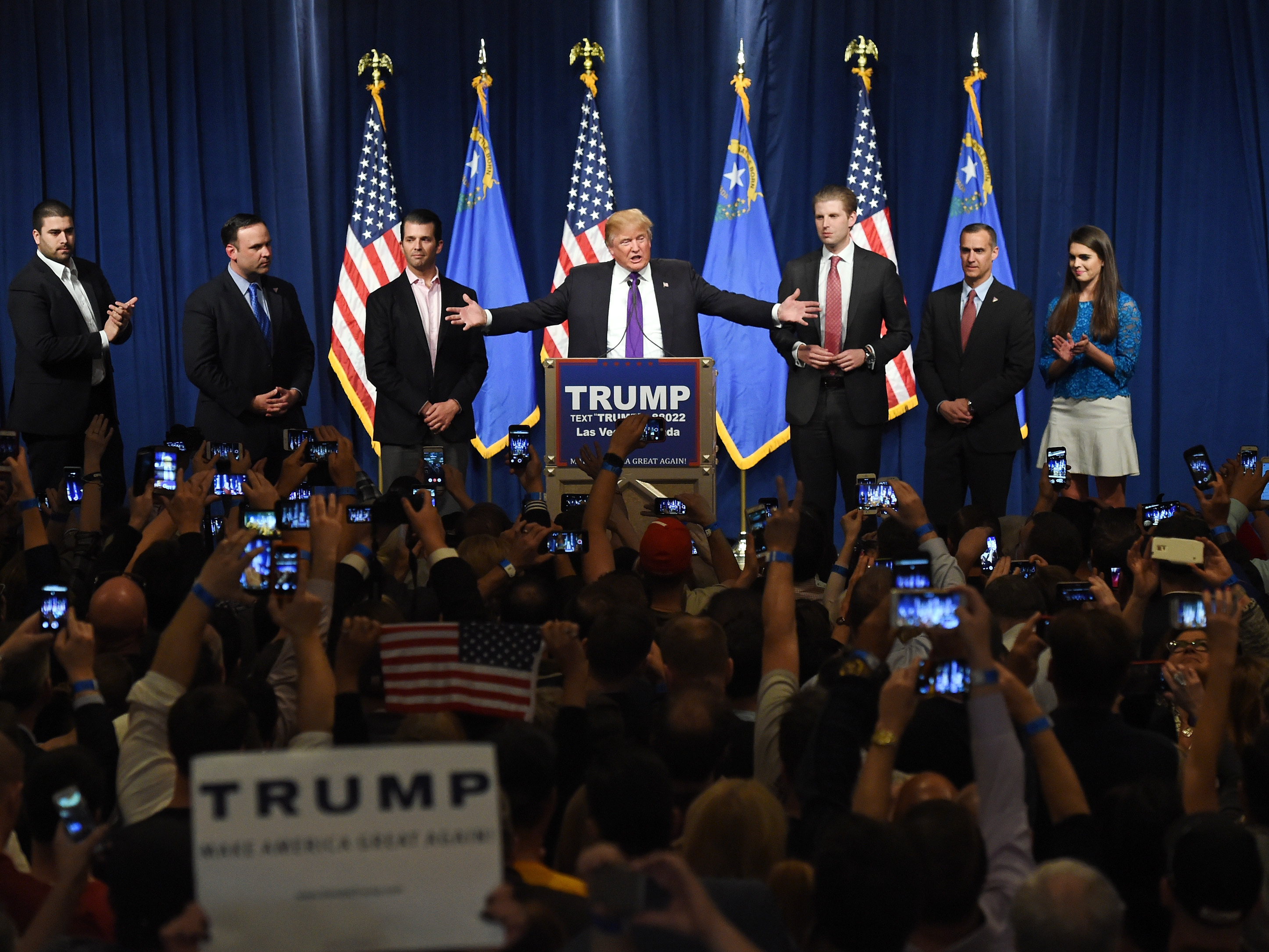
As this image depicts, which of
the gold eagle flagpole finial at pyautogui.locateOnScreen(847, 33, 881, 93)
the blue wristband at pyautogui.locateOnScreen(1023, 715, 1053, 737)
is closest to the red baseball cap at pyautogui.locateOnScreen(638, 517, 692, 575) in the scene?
the blue wristband at pyautogui.locateOnScreen(1023, 715, 1053, 737)

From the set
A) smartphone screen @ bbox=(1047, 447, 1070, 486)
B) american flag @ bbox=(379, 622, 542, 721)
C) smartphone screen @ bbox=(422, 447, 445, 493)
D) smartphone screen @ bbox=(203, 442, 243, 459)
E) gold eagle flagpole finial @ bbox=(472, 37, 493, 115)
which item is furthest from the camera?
gold eagle flagpole finial @ bbox=(472, 37, 493, 115)

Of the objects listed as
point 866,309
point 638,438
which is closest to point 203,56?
point 866,309

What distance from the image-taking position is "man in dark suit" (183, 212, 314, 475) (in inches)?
240

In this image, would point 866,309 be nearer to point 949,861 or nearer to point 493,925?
point 949,861

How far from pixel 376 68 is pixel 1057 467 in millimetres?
5078

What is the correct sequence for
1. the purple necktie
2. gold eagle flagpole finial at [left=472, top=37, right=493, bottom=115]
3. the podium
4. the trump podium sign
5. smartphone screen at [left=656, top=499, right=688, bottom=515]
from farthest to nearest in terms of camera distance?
gold eagle flagpole finial at [left=472, top=37, right=493, bottom=115]
the purple necktie
the podium
smartphone screen at [left=656, top=499, right=688, bottom=515]
the trump podium sign

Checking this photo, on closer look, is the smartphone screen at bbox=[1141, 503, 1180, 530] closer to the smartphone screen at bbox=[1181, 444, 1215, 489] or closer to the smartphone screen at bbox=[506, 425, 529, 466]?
the smartphone screen at bbox=[1181, 444, 1215, 489]

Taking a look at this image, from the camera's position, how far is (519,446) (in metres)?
5.21

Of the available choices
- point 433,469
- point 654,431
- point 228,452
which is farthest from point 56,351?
point 654,431

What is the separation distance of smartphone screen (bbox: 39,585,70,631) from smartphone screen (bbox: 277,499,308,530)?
521mm

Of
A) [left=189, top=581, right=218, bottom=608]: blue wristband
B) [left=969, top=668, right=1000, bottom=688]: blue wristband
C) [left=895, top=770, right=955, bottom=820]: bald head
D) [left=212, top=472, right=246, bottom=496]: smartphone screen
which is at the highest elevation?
[left=212, top=472, right=246, bottom=496]: smartphone screen

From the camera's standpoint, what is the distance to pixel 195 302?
241 inches

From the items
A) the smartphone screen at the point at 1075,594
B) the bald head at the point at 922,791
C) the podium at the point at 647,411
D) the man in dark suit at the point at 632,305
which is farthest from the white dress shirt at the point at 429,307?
the bald head at the point at 922,791

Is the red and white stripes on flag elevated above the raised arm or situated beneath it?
elevated above
